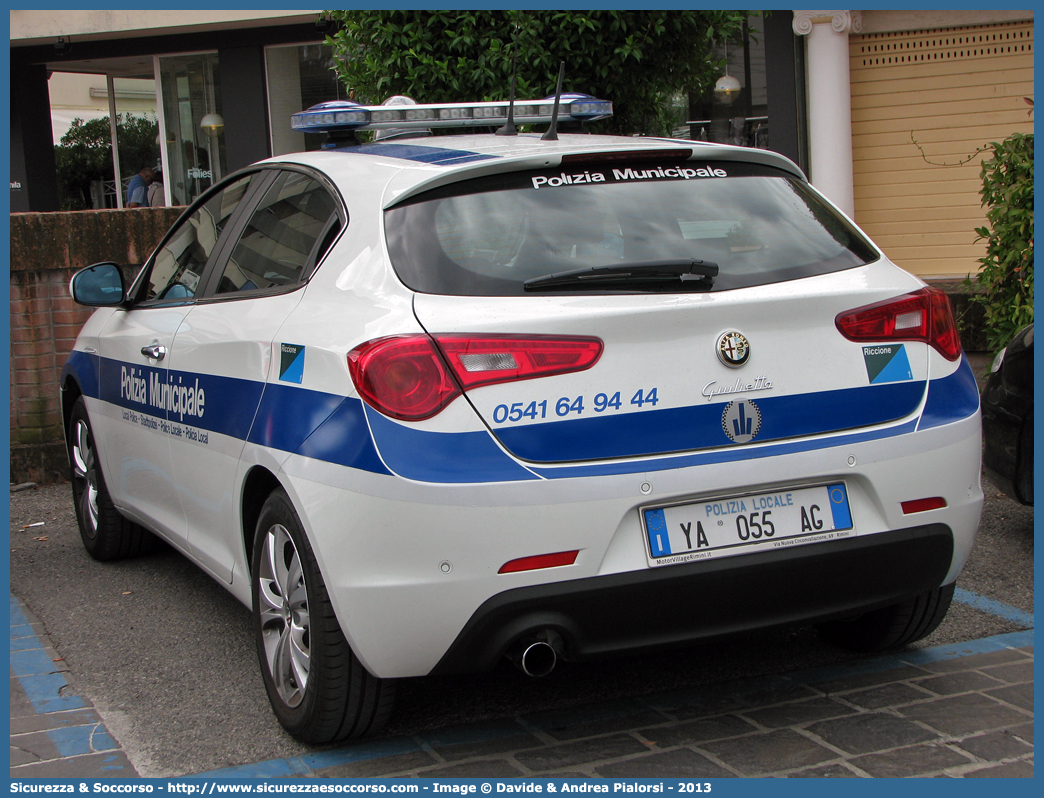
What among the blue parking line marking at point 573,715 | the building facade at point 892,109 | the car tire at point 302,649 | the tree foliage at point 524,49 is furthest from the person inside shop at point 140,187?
the blue parking line marking at point 573,715

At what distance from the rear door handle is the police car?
2.72 feet

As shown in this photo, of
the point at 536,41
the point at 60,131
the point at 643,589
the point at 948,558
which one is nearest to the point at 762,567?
the point at 643,589

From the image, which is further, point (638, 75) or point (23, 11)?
point (23, 11)

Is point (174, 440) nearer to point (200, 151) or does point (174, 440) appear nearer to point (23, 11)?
point (200, 151)

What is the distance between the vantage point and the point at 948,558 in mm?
3117

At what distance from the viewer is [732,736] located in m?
3.14

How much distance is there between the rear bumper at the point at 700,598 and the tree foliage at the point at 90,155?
16.6 m

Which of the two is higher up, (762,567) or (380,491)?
(380,491)

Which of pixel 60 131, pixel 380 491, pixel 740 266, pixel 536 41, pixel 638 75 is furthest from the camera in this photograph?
pixel 60 131

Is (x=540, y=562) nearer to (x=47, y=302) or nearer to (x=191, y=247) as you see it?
(x=191, y=247)

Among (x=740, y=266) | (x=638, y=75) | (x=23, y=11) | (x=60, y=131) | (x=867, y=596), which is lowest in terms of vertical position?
(x=867, y=596)

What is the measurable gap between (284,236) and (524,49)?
115 inches

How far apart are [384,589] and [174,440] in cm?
166

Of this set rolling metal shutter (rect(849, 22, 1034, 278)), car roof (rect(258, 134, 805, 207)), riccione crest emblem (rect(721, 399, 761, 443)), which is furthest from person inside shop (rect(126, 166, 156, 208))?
riccione crest emblem (rect(721, 399, 761, 443))
